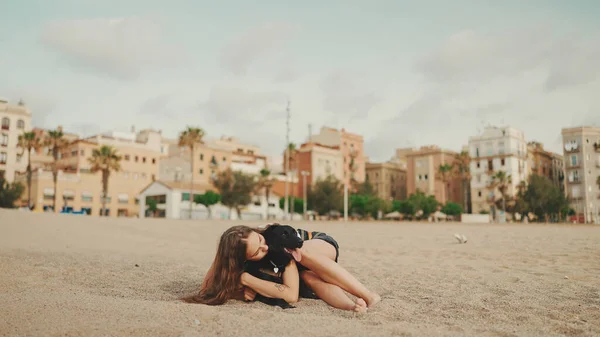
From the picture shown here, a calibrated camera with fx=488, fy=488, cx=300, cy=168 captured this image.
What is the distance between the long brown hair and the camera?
471cm

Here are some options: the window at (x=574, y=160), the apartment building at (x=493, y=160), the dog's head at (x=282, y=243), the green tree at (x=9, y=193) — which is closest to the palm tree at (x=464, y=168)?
the apartment building at (x=493, y=160)

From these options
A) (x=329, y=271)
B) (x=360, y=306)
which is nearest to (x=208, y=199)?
(x=329, y=271)

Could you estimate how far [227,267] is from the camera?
4.79 m

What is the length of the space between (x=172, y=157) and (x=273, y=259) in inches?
3302

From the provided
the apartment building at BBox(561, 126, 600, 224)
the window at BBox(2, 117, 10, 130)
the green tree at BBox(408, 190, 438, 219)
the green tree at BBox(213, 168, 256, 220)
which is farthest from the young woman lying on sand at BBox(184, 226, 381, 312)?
the apartment building at BBox(561, 126, 600, 224)

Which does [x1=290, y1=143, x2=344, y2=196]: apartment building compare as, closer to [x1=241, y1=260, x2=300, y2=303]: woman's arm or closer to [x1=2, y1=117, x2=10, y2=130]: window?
[x1=2, y1=117, x2=10, y2=130]: window

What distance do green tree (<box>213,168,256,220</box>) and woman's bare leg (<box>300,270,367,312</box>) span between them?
56.6 m

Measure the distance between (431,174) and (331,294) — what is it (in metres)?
91.7

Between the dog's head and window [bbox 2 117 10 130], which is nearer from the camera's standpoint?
the dog's head

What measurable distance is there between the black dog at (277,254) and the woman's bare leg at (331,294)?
0.36 m

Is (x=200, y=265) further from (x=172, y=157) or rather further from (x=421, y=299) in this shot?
(x=172, y=157)

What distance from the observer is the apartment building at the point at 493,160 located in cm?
8258

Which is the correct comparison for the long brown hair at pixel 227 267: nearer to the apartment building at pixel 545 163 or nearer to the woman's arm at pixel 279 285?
the woman's arm at pixel 279 285

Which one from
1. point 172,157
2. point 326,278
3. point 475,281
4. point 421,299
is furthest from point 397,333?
point 172,157
